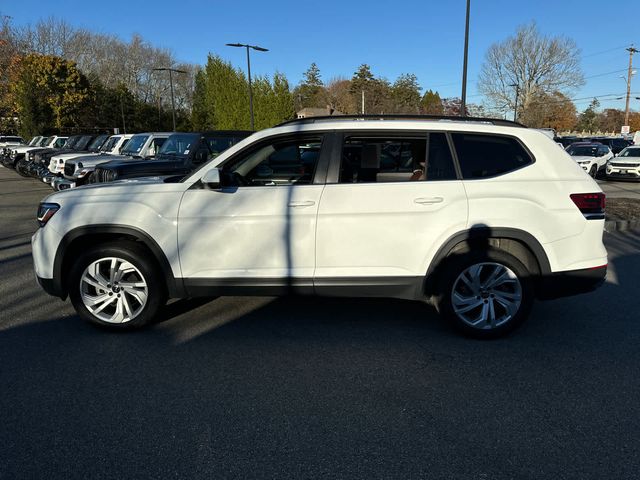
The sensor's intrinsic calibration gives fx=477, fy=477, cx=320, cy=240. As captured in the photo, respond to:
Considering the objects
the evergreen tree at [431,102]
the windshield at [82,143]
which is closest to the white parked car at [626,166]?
the windshield at [82,143]

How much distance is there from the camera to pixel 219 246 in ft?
13.2

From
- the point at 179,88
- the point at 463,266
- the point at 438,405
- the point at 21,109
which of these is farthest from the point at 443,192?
the point at 179,88

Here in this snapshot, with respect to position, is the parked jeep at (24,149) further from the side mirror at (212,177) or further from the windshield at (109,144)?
the side mirror at (212,177)

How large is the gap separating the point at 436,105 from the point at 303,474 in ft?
302

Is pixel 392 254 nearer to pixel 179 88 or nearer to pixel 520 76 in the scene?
pixel 520 76

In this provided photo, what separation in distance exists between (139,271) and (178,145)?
261 inches

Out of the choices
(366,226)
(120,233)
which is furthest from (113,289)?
(366,226)

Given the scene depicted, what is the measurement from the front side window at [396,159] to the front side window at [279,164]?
30 centimetres

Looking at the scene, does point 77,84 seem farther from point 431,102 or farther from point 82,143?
point 431,102

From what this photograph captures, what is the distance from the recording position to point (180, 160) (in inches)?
369

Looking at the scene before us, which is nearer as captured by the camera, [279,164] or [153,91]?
[279,164]

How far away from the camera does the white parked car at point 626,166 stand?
18.7 meters

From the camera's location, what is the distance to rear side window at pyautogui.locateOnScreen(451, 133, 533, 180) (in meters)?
4.01

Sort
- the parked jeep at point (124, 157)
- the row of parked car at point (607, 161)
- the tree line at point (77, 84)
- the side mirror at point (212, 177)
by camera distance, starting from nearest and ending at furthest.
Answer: the side mirror at point (212, 177) → the parked jeep at point (124, 157) → the row of parked car at point (607, 161) → the tree line at point (77, 84)
